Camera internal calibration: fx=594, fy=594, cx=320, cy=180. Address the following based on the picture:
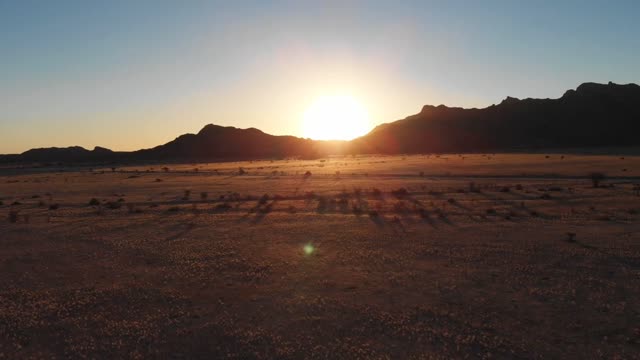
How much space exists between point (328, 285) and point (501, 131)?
6321 inches

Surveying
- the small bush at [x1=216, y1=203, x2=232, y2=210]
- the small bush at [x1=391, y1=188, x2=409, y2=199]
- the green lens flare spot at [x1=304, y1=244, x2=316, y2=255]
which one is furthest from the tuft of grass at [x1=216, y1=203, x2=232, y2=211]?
the green lens flare spot at [x1=304, y1=244, x2=316, y2=255]

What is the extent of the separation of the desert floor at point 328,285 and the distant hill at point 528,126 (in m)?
130

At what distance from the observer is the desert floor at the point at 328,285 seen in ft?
33.7

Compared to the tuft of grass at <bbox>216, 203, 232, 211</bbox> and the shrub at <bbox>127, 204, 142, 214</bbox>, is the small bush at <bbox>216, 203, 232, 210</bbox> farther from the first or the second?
the shrub at <bbox>127, 204, 142, 214</bbox>

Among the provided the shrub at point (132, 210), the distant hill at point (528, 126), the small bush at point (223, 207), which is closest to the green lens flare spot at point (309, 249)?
the small bush at point (223, 207)

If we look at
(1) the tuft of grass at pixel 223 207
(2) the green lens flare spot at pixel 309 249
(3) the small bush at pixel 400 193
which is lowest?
(3) the small bush at pixel 400 193

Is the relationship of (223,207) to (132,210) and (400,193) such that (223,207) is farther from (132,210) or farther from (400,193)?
(400,193)

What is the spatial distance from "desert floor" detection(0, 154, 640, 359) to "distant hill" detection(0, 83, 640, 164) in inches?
5209

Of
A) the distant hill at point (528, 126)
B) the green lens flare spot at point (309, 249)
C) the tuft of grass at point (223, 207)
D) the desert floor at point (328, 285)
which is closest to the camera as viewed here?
the desert floor at point (328, 285)

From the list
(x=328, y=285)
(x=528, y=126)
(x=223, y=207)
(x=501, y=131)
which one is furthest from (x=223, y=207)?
(x=528, y=126)

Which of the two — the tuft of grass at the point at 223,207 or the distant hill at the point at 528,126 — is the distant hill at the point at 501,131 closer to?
the distant hill at the point at 528,126

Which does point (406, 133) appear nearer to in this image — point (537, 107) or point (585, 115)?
point (537, 107)

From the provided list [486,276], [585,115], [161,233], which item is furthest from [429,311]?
[585,115]

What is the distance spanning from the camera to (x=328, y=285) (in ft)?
46.0
